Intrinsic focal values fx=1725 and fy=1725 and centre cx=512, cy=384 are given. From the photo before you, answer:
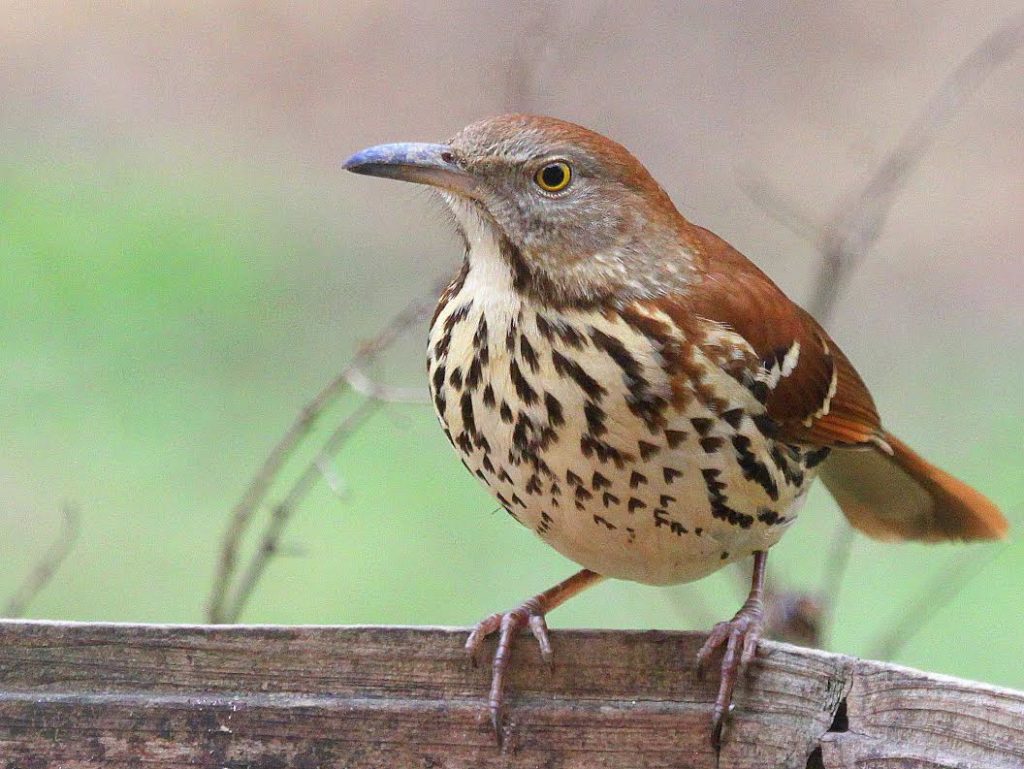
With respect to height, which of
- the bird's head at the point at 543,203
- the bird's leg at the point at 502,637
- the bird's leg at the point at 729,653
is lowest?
the bird's leg at the point at 502,637

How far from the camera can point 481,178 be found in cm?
269

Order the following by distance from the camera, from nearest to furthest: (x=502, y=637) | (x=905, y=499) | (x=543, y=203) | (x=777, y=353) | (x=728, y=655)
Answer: (x=728, y=655) → (x=502, y=637) → (x=543, y=203) → (x=777, y=353) → (x=905, y=499)

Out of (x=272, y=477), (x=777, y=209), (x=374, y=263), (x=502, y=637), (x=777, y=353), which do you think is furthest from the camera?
(x=374, y=263)

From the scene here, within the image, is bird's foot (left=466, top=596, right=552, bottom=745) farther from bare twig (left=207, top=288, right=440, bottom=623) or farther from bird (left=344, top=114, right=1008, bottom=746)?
bare twig (left=207, top=288, right=440, bottom=623)

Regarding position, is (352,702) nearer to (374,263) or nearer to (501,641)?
(501,641)

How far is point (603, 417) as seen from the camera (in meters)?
2.59

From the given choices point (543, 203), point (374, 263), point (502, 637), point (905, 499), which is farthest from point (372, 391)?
point (374, 263)

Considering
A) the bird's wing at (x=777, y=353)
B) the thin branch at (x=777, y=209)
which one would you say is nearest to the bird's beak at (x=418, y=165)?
the bird's wing at (x=777, y=353)

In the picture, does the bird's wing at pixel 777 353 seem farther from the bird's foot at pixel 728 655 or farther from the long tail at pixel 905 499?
Answer: the bird's foot at pixel 728 655

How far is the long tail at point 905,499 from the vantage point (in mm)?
3398

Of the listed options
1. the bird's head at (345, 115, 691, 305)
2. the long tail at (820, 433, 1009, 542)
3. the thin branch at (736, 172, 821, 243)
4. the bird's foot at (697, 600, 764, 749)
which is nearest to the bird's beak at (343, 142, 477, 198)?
the bird's head at (345, 115, 691, 305)

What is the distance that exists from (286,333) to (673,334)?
4.36 meters

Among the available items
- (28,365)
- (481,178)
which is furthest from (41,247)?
(481,178)

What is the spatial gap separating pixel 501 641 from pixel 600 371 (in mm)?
430
